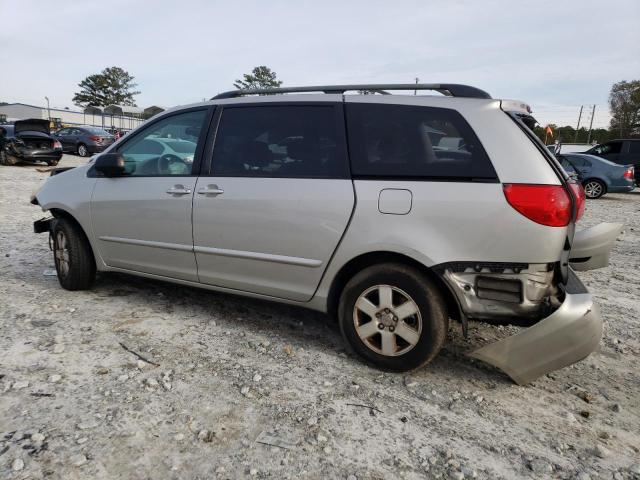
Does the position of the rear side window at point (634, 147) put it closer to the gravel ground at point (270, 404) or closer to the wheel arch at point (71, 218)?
the gravel ground at point (270, 404)

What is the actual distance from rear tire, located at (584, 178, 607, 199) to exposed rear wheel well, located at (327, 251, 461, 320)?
13558 mm

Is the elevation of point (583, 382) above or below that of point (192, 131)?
below

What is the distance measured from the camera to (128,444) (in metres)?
2.10

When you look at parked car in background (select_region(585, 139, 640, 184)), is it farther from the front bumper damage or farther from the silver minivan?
the front bumper damage

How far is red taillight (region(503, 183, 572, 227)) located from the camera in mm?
2354

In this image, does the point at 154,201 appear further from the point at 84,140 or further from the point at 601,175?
the point at 84,140

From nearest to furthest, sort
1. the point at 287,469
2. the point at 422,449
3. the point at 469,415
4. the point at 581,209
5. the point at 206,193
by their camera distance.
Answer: the point at 287,469 → the point at 422,449 → the point at 469,415 → the point at 581,209 → the point at 206,193

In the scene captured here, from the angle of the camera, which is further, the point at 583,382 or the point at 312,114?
the point at 312,114

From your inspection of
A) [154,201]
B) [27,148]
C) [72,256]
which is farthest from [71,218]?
[27,148]

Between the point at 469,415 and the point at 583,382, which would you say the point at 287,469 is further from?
the point at 583,382

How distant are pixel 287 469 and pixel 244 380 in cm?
79

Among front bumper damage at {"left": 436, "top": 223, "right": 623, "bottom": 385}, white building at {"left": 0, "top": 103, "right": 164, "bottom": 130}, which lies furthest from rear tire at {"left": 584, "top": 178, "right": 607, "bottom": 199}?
white building at {"left": 0, "top": 103, "right": 164, "bottom": 130}

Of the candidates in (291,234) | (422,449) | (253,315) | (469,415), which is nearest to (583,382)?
(469,415)

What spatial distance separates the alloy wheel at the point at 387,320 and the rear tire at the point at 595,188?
13711mm
